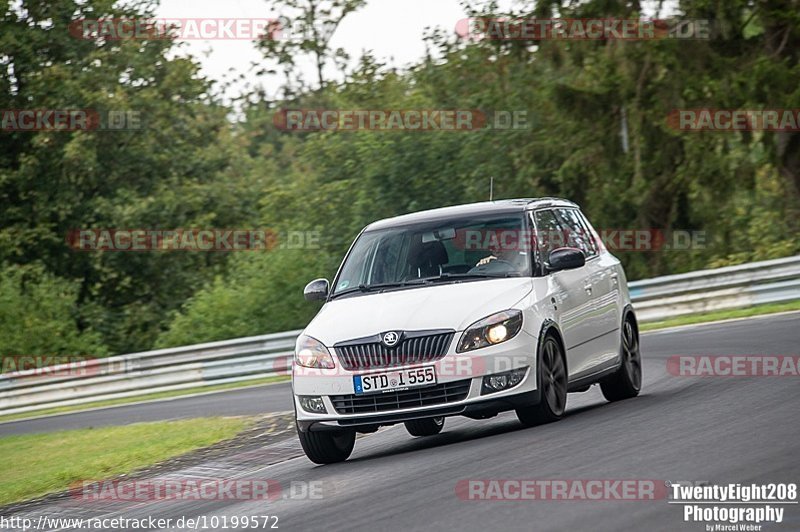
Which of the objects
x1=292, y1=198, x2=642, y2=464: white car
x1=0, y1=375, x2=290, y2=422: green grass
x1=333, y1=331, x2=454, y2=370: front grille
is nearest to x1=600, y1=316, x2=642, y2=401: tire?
x1=292, y1=198, x2=642, y2=464: white car

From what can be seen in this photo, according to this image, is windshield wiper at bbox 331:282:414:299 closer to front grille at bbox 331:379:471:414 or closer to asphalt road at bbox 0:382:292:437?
front grille at bbox 331:379:471:414

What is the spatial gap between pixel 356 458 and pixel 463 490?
10.5 feet

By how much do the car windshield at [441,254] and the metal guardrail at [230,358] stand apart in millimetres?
11486

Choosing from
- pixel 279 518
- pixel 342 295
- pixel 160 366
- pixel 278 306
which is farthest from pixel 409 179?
pixel 279 518

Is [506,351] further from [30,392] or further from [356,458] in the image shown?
[30,392]

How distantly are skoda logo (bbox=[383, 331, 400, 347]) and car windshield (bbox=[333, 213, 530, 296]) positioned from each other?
0.98 metres

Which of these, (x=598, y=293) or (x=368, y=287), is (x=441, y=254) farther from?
(x=598, y=293)

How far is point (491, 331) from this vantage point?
10008 millimetres

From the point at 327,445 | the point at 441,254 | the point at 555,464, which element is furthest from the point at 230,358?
the point at 555,464

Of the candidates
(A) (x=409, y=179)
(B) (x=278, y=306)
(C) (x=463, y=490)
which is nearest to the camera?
(C) (x=463, y=490)

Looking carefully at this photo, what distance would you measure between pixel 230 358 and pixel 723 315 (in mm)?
9138

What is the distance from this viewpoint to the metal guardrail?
2192cm

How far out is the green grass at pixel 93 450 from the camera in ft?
43.3

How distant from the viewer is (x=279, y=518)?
818 centimetres
